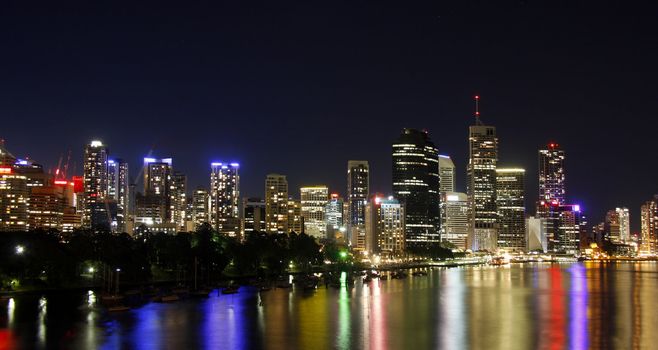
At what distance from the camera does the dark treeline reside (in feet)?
239

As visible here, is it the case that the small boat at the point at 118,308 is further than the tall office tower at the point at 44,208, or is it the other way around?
the tall office tower at the point at 44,208

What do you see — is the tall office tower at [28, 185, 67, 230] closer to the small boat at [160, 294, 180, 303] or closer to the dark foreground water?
the dark foreground water

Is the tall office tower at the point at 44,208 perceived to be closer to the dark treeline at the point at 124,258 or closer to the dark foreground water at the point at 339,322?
the dark treeline at the point at 124,258

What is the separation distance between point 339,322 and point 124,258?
33.4m

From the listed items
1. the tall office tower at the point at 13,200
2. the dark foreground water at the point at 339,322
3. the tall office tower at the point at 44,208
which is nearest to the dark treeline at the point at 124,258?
the dark foreground water at the point at 339,322

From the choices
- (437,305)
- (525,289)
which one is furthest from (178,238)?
(525,289)

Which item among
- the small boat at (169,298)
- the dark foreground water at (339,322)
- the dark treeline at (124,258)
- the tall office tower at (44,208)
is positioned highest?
the tall office tower at (44,208)

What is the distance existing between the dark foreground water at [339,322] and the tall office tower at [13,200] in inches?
4759

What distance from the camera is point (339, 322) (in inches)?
2281

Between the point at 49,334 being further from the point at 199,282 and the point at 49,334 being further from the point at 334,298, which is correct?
the point at 199,282

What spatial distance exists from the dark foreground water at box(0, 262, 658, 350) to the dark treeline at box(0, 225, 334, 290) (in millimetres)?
→ 4557

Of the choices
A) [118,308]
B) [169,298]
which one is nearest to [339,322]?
[118,308]

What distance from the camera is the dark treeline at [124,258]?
7281 cm

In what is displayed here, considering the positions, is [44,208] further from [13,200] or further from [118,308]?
[118,308]
